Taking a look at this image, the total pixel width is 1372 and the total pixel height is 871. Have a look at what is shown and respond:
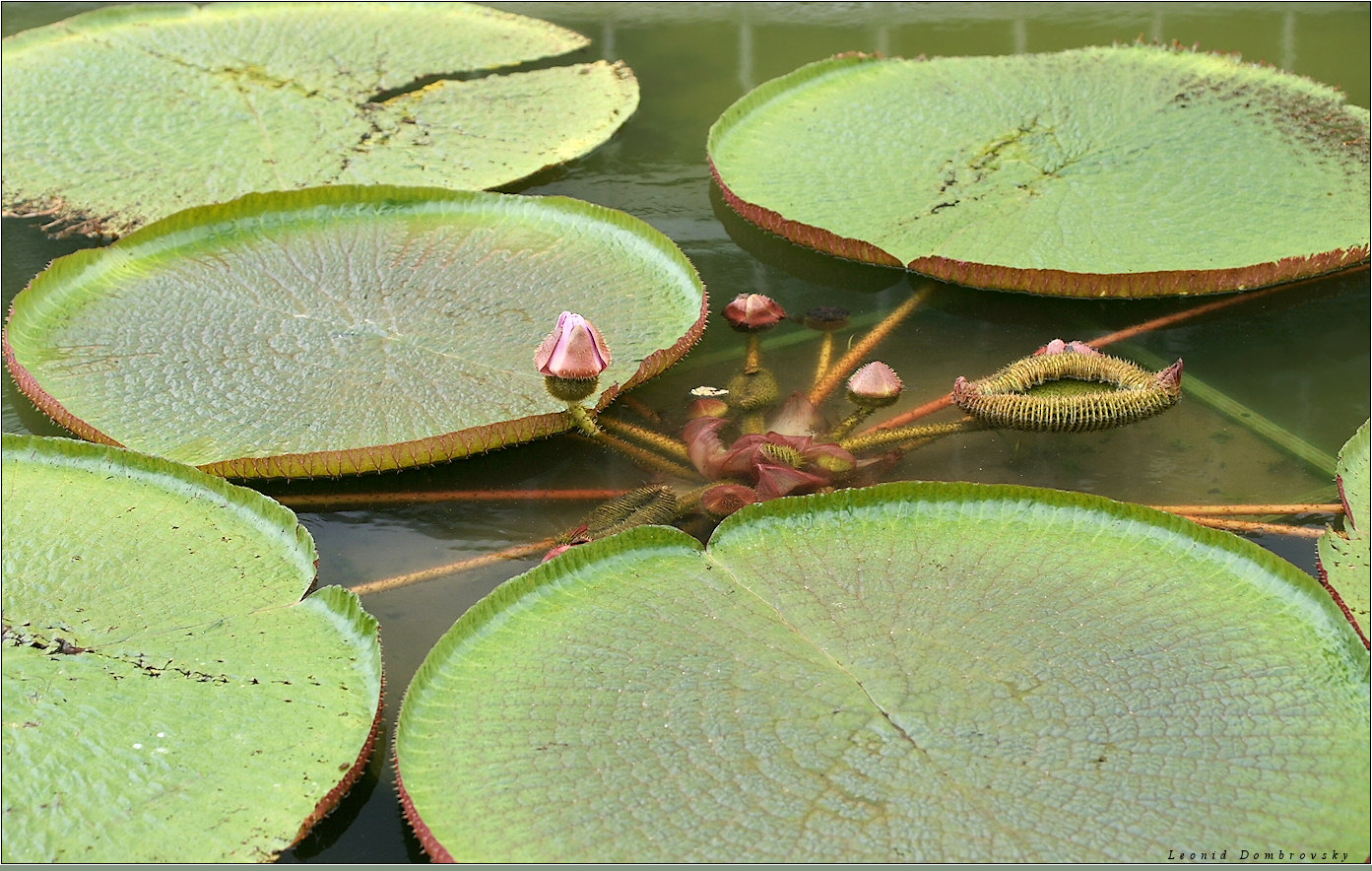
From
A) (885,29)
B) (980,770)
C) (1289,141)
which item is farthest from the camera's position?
(885,29)

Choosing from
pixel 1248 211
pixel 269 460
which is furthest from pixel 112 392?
pixel 1248 211

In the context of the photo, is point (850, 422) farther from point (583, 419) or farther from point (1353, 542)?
point (1353, 542)

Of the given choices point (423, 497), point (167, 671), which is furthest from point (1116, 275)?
point (167, 671)

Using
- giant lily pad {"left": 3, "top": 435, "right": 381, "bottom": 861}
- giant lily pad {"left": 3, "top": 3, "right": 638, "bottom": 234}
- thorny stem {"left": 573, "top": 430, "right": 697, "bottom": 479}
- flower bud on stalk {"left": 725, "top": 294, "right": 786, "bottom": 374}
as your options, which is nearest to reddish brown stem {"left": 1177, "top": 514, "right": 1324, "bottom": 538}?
thorny stem {"left": 573, "top": 430, "right": 697, "bottom": 479}

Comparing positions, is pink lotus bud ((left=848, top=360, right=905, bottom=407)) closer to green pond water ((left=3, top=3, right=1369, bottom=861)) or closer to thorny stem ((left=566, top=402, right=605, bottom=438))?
green pond water ((left=3, top=3, right=1369, bottom=861))

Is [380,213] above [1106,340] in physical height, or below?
above

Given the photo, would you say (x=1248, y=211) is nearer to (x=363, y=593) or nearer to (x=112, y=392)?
(x=363, y=593)

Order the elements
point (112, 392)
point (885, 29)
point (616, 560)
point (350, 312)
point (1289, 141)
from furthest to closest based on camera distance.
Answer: point (885, 29) → point (1289, 141) → point (350, 312) → point (112, 392) → point (616, 560)
